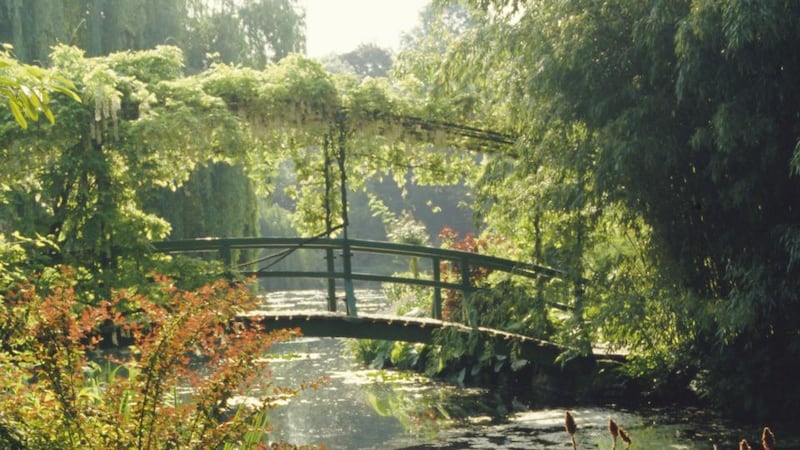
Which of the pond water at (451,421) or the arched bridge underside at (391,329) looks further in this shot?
the arched bridge underside at (391,329)

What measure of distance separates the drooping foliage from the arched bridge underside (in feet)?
3.70

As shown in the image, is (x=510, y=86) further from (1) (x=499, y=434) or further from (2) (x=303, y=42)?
(2) (x=303, y=42)

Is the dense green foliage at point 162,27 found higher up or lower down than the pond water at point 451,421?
higher up

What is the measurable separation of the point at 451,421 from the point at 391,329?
3.31 feet

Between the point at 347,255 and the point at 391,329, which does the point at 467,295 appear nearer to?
the point at 391,329

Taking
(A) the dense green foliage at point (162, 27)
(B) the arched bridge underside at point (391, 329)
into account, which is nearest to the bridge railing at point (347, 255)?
(B) the arched bridge underside at point (391, 329)

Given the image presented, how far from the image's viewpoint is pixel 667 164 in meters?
7.54

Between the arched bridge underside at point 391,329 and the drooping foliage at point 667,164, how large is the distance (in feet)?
3.70

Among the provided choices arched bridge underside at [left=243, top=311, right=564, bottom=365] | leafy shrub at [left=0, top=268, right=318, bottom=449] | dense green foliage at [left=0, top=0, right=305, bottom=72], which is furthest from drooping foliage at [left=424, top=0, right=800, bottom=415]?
leafy shrub at [left=0, top=268, right=318, bottom=449]

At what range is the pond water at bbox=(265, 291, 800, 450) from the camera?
317 inches

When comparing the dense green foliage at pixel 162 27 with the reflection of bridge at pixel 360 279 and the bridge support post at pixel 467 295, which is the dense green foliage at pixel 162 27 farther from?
the bridge support post at pixel 467 295

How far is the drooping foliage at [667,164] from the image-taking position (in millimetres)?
7109

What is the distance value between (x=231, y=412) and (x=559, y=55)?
495 cm

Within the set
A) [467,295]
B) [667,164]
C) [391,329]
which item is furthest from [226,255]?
[667,164]
